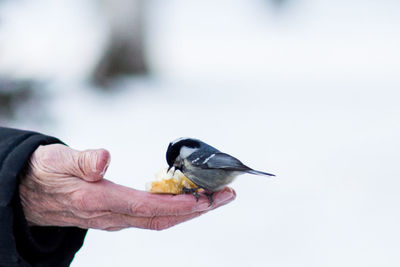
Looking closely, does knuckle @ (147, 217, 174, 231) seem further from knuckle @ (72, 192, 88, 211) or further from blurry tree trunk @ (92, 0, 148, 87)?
blurry tree trunk @ (92, 0, 148, 87)

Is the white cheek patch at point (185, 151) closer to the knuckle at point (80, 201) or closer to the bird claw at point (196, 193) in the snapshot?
the bird claw at point (196, 193)

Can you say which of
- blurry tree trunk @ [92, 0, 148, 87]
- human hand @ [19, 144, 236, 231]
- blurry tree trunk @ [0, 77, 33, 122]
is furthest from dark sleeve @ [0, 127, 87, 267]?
blurry tree trunk @ [92, 0, 148, 87]

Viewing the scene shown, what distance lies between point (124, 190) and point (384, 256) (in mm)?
2337

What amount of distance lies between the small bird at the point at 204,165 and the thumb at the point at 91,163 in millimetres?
492

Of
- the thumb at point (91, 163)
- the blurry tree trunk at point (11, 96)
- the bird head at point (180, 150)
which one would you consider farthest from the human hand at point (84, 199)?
the blurry tree trunk at point (11, 96)

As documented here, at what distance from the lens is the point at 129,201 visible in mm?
2135

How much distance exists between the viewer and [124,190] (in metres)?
2.14

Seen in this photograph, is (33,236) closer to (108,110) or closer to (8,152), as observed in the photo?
(8,152)

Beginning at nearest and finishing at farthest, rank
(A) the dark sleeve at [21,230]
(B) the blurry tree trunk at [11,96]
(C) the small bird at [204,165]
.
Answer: (A) the dark sleeve at [21,230] < (C) the small bird at [204,165] < (B) the blurry tree trunk at [11,96]

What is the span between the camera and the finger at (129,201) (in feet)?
6.97

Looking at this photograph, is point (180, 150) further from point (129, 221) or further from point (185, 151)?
point (129, 221)

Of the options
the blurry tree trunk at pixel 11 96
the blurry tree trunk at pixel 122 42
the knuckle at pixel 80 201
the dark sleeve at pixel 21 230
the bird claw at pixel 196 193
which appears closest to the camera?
the dark sleeve at pixel 21 230

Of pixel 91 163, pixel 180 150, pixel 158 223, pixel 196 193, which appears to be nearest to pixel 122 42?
pixel 180 150

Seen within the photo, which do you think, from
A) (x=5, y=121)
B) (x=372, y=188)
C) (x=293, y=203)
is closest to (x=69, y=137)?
(x=5, y=121)
